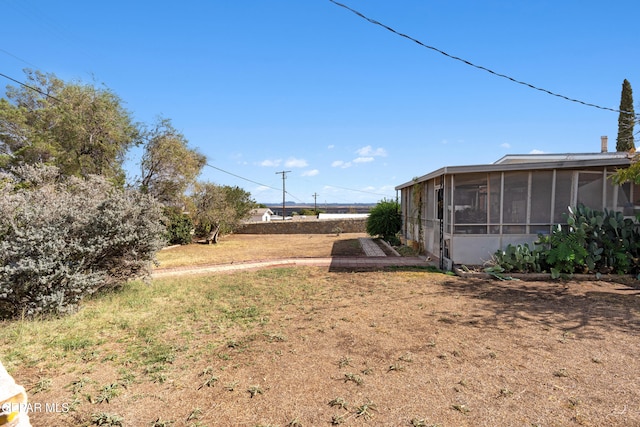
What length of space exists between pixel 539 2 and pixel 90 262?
11870mm

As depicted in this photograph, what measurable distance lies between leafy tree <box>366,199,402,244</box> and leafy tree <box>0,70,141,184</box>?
12.7 metres

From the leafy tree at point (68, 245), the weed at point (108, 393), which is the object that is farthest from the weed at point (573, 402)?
the leafy tree at point (68, 245)

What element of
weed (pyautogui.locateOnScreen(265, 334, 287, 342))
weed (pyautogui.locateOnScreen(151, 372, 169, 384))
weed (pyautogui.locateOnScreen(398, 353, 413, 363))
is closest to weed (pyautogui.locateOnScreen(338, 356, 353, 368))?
→ weed (pyautogui.locateOnScreen(398, 353, 413, 363))

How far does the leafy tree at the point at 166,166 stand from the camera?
15.6 metres

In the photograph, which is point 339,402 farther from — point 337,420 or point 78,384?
point 78,384

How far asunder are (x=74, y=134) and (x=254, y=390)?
15.3m

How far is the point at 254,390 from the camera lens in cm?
293

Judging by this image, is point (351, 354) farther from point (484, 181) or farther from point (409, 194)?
point (409, 194)

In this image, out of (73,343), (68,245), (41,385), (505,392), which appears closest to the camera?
(505,392)

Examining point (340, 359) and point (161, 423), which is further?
point (340, 359)

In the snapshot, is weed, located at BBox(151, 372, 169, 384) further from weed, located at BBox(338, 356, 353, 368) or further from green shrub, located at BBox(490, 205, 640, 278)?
green shrub, located at BBox(490, 205, 640, 278)

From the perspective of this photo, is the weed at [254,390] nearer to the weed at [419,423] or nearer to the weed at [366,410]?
the weed at [366,410]

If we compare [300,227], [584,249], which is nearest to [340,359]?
[584,249]

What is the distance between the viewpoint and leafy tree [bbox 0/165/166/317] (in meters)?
4.76
